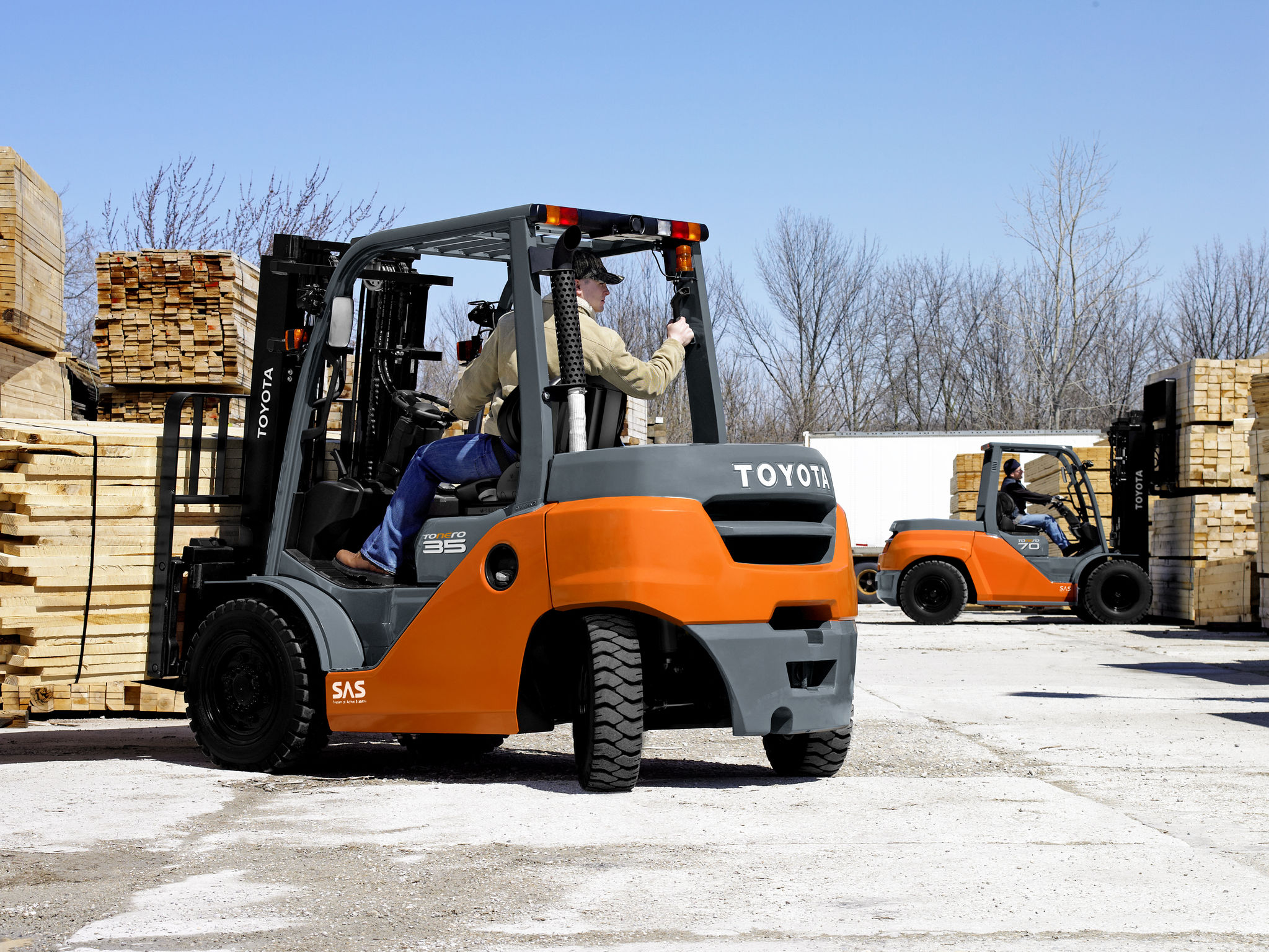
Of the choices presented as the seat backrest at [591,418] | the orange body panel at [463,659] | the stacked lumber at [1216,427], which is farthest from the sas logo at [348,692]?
the stacked lumber at [1216,427]

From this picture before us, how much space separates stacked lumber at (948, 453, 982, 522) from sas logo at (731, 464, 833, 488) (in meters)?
18.9

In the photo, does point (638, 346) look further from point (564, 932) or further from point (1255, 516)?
point (564, 932)

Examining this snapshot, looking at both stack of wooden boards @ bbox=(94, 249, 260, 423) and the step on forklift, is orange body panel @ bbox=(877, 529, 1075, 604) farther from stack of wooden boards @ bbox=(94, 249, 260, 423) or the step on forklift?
the step on forklift

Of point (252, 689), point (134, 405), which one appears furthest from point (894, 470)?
point (252, 689)

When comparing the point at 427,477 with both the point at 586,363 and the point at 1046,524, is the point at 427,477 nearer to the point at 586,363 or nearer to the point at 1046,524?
the point at 586,363

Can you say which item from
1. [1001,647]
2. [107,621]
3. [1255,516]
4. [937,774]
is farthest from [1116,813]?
[1255,516]

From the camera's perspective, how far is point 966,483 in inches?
973

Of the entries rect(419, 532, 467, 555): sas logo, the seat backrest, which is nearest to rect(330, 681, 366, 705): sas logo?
rect(419, 532, 467, 555): sas logo

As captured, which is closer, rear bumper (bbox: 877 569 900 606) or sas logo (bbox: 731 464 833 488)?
sas logo (bbox: 731 464 833 488)

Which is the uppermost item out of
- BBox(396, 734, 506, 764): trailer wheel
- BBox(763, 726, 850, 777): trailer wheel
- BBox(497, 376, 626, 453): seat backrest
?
BBox(497, 376, 626, 453): seat backrest

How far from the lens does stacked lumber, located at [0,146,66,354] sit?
9.44m

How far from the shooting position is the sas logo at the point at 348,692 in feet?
20.7

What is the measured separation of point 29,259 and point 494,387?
16.6 ft

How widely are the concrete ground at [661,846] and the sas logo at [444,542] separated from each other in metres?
1.01
